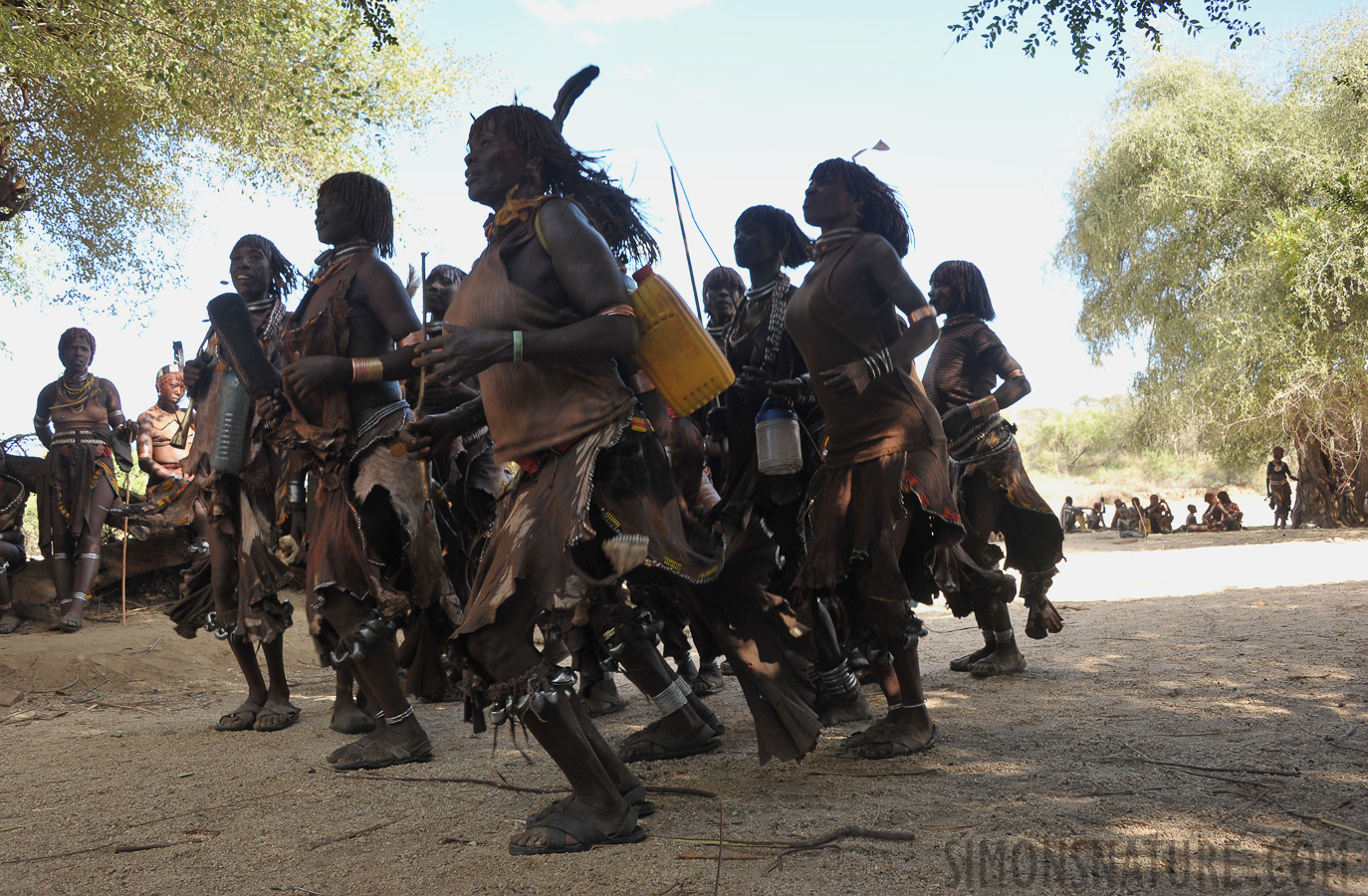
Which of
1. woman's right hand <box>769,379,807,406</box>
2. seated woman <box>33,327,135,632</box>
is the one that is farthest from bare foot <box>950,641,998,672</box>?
seated woman <box>33,327,135,632</box>

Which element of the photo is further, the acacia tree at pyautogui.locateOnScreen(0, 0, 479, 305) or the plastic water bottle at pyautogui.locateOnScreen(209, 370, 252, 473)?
the acacia tree at pyautogui.locateOnScreen(0, 0, 479, 305)

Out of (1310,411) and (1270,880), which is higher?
(1310,411)

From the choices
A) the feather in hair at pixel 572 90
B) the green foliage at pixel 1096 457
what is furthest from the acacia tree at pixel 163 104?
the green foliage at pixel 1096 457

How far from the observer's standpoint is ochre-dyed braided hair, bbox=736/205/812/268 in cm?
481

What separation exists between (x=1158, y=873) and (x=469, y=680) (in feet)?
5.84

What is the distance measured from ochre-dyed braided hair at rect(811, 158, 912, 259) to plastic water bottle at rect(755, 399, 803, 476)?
80 cm

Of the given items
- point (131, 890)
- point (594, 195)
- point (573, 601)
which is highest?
point (594, 195)

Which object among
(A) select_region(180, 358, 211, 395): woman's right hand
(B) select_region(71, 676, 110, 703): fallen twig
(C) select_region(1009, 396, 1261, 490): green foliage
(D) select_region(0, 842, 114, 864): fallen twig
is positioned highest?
(C) select_region(1009, 396, 1261, 490): green foliage

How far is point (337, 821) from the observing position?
124 inches

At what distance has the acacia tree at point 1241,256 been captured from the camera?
57.3 feet

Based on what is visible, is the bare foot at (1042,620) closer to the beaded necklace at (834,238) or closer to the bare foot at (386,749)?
the beaded necklace at (834,238)

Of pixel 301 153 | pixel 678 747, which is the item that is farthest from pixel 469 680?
pixel 301 153

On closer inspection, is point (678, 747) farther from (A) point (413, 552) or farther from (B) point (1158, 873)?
(B) point (1158, 873)

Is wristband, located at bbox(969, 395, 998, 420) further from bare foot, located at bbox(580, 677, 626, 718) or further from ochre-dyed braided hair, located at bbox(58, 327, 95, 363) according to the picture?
ochre-dyed braided hair, located at bbox(58, 327, 95, 363)
